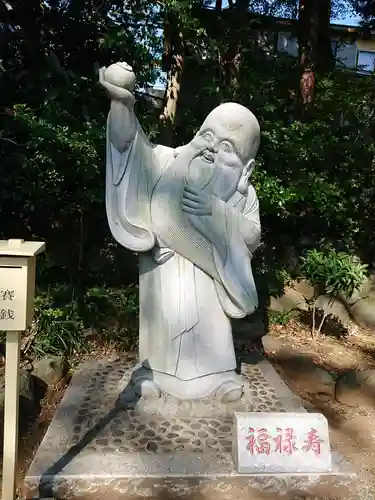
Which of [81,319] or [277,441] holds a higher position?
[277,441]

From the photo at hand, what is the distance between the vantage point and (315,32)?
7910mm

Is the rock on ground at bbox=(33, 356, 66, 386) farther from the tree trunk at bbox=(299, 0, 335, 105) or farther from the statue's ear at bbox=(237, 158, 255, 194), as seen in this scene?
the tree trunk at bbox=(299, 0, 335, 105)

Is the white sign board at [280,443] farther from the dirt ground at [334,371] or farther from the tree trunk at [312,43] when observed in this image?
the tree trunk at [312,43]

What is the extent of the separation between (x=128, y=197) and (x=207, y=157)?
60cm

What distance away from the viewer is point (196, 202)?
10.6 feet

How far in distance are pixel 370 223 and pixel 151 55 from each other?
418cm

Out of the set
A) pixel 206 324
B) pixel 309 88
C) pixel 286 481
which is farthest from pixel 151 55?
pixel 286 481

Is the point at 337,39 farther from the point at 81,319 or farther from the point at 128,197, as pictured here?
the point at 128,197

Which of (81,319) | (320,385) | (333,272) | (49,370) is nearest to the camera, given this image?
(49,370)

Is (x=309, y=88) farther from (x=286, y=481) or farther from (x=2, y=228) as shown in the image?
(x=286, y=481)

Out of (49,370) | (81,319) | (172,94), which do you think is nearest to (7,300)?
(49,370)

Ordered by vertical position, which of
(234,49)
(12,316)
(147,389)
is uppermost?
(234,49)

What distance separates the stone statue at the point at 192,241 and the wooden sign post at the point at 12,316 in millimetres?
1096

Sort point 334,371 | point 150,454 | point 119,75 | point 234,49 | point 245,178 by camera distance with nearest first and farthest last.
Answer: point 150,454 < point 119,75 < point 245,178 < point 334,371 < point 234,49
